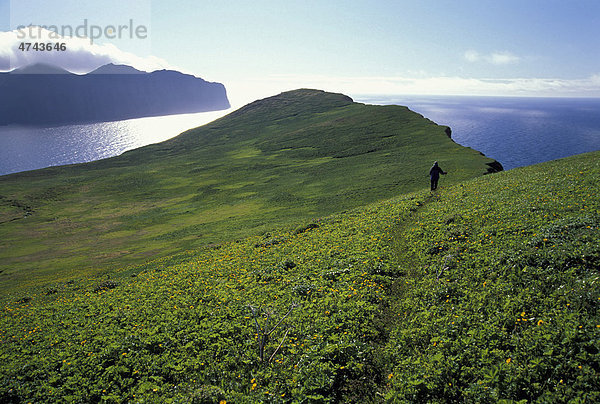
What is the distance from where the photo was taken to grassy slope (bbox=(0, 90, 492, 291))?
149 feet

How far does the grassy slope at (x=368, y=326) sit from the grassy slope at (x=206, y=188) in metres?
23.2

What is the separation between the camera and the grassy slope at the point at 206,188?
4553 centimetres

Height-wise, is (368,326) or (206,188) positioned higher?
(368,326)

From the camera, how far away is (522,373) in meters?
7.84

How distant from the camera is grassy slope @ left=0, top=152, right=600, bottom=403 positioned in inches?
338

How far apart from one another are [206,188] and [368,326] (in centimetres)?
7520

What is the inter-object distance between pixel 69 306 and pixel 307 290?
52.3ft

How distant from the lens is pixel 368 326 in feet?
39.2

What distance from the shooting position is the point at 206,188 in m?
81.4

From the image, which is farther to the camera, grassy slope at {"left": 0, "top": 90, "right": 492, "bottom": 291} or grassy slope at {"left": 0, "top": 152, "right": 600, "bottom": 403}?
grassy slope at {"left": 0, "top": 90, "right": 492, "bottom": 291}

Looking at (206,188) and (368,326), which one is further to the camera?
(206,188)

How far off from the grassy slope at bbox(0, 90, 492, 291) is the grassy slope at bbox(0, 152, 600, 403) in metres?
23.2

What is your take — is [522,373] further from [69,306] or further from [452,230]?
[69,306]

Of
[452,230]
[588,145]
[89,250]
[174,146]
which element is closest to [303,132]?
[174,146]
